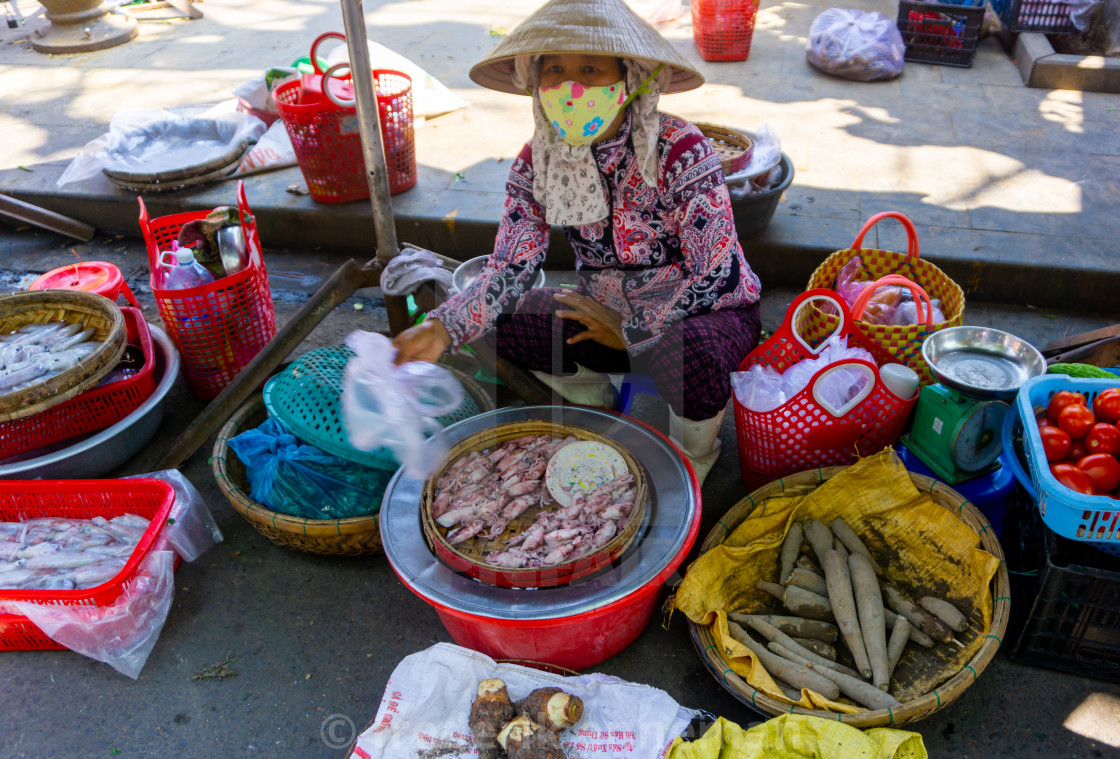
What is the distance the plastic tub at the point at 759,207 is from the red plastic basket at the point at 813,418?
1.11 meters

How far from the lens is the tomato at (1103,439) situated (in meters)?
1.89

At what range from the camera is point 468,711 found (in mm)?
1937

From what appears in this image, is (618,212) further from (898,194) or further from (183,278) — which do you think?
(898,194)

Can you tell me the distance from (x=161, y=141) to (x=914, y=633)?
4970 millimetres

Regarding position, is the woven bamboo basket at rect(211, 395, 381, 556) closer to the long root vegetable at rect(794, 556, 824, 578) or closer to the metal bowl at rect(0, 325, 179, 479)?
the metal bowl at rect(0, 325, 179, 479)

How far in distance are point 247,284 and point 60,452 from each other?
0.90 metres

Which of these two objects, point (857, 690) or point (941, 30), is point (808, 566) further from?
point (941, 30)

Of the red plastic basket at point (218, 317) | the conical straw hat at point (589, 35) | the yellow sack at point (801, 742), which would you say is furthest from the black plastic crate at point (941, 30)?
the yellow sack at point (801, 742)

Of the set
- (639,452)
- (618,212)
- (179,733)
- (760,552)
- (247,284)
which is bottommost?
(179,733)

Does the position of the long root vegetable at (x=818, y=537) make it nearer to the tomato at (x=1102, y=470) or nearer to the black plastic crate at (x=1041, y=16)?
the tomato at (x=1102, y=470)

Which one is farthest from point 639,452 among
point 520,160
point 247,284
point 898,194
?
point 898,194

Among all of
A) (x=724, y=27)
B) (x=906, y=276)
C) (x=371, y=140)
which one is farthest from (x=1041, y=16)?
(x=371, y=140)

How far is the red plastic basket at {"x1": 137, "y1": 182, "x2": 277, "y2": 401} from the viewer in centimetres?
290

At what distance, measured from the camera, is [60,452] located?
260 centimetres
